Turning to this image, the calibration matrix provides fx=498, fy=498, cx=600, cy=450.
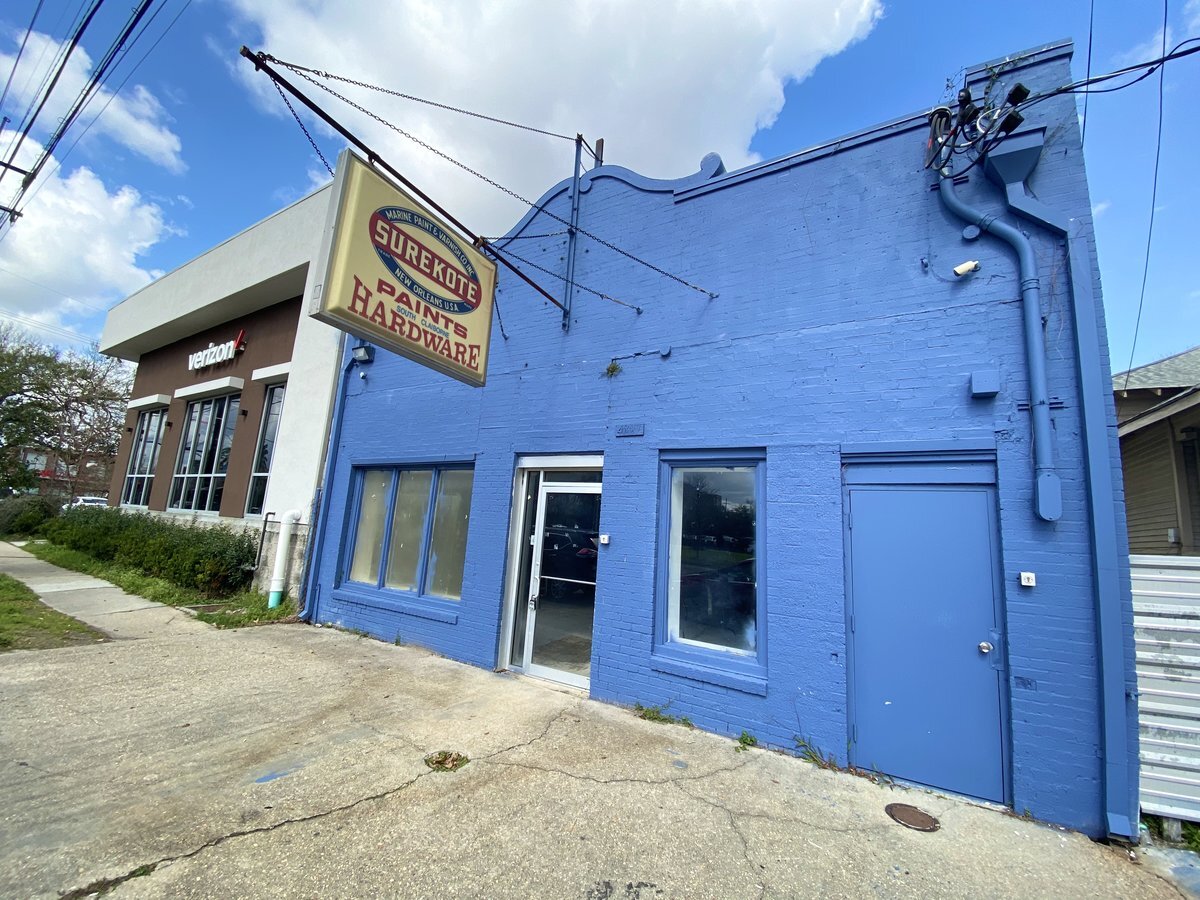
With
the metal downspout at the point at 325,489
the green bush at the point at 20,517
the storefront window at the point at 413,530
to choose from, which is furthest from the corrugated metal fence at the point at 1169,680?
the green bush at the point at 20,517

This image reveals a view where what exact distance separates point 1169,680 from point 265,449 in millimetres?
13261

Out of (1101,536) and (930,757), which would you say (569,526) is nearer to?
(930,757)

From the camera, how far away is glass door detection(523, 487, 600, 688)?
5867 millimetres

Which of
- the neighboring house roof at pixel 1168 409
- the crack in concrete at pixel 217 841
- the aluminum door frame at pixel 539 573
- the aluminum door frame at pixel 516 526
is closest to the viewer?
the crack in concrete at pixel 217 841

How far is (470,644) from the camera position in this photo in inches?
247

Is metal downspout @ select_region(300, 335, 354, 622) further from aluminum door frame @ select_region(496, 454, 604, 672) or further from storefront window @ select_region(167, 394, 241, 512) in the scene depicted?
storefront window @ select_region(167, 394, 241, 512)

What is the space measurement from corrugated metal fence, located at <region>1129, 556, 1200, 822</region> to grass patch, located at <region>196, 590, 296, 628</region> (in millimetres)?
9959

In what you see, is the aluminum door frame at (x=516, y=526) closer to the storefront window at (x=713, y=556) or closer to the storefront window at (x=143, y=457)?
the storefront window at (x=713, y=556)

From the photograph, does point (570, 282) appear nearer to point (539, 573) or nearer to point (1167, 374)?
point (539, 573)

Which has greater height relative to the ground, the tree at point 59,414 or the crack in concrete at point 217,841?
the tree at point 59,414

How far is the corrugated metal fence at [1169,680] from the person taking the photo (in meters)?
3.40

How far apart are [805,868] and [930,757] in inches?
66.4

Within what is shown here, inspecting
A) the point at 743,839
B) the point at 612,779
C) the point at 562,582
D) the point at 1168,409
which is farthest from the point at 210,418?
the point at 1168,409

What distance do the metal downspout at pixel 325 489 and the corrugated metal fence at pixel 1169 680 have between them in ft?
31.5
